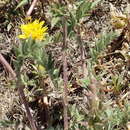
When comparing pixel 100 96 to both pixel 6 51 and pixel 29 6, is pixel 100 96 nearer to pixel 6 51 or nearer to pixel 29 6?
pixel 6 51

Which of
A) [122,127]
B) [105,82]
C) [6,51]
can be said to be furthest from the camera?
[6,51]

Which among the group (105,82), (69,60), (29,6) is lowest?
(105,82)

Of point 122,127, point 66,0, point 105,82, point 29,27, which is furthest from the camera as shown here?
point 105,82

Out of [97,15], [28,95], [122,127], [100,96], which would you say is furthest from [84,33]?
[100,96]

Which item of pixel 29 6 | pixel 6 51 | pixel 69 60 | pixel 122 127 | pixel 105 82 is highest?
pixel 29 6

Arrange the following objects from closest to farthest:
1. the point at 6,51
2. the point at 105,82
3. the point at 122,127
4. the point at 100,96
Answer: the point at 100,96, the point at 122,127, the point at 105,82, the point at 6,51

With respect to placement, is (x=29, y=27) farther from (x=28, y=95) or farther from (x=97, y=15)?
(x=97, y=15)

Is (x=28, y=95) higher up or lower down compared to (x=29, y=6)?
lower down

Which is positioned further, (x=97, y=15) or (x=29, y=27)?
(x=97, y=15)

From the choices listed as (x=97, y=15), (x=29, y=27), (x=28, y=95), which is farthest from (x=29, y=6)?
(x=29, y=27)
